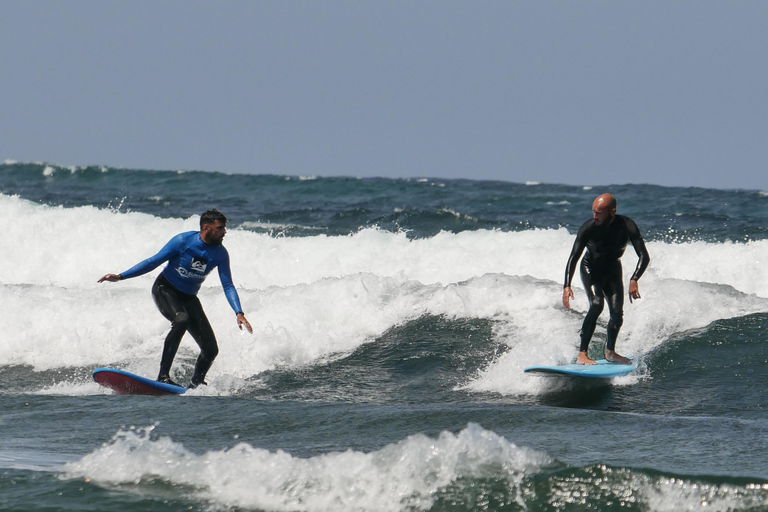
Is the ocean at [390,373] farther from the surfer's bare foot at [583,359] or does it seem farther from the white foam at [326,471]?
the surfer's bare foot at [583,359]

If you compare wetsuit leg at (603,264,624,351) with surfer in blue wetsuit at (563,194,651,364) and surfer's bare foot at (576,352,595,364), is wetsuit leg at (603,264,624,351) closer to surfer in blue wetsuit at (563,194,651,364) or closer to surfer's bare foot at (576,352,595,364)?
surfer in blue wetsuit at (563,194,651,364)

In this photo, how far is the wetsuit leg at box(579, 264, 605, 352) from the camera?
7.91 metres

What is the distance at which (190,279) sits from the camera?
299 inches

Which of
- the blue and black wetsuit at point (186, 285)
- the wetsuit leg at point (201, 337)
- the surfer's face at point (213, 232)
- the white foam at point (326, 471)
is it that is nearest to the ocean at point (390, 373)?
the white foam at point (326, 471)

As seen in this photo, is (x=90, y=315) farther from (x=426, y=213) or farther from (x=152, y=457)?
(x=426, y=213)

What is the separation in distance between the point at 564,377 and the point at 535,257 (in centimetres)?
650

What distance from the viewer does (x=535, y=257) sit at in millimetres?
14195

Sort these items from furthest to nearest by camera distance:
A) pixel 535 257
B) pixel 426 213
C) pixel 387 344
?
pixel 426 213 < pixel 535 257 < pixel 387 344

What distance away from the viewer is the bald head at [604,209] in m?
7.52

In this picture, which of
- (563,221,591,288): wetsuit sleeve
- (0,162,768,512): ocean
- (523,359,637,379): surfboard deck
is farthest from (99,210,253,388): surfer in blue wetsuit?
(563,221,591,288): wetsuit sleeve

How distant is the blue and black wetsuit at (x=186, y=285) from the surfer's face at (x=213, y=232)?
0.07m

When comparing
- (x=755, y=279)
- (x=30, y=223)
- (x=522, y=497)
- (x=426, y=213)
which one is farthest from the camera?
(x=426, y=213)

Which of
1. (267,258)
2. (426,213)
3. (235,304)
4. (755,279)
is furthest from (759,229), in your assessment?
(235,304)

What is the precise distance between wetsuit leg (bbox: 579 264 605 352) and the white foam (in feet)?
11.8
